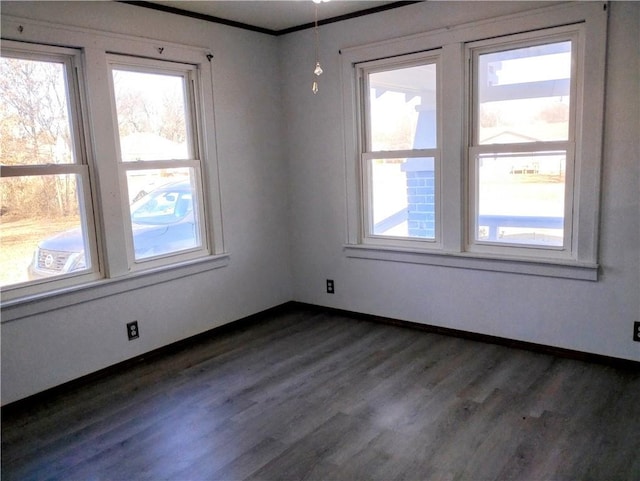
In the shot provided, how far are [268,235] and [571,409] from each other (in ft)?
8.97

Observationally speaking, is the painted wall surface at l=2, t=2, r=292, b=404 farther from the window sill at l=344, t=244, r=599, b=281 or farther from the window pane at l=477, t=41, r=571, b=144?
the window pane at l=477, t=41, r=571, b=144

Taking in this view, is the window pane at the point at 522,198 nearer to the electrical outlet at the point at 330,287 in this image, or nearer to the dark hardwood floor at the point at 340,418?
the dark hardwood floor at the point at 340,418

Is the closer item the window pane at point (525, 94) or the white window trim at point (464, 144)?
the white window trim at point (464, 144)

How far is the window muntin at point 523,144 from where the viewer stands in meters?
3.26

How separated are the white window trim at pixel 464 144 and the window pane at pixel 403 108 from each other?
5.4 inches

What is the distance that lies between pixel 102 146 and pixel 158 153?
0.46 meters

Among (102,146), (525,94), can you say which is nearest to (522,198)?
(525,94)

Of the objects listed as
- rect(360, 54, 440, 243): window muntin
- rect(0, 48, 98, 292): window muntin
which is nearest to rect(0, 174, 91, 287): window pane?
rect(0, 48, 98, 292): window muntin

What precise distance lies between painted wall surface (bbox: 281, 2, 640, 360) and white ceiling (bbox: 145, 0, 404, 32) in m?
0.17

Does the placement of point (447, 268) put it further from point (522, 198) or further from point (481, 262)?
point (522, 198)

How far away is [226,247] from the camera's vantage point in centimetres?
415

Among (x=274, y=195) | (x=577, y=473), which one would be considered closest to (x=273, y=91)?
(x=274, y=195)

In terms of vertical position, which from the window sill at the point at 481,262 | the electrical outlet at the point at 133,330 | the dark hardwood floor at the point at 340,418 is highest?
the window sill at the point at 481,262

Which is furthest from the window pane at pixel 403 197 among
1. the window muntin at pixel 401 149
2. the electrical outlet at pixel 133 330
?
the electrical outlet at pixel 133 330
